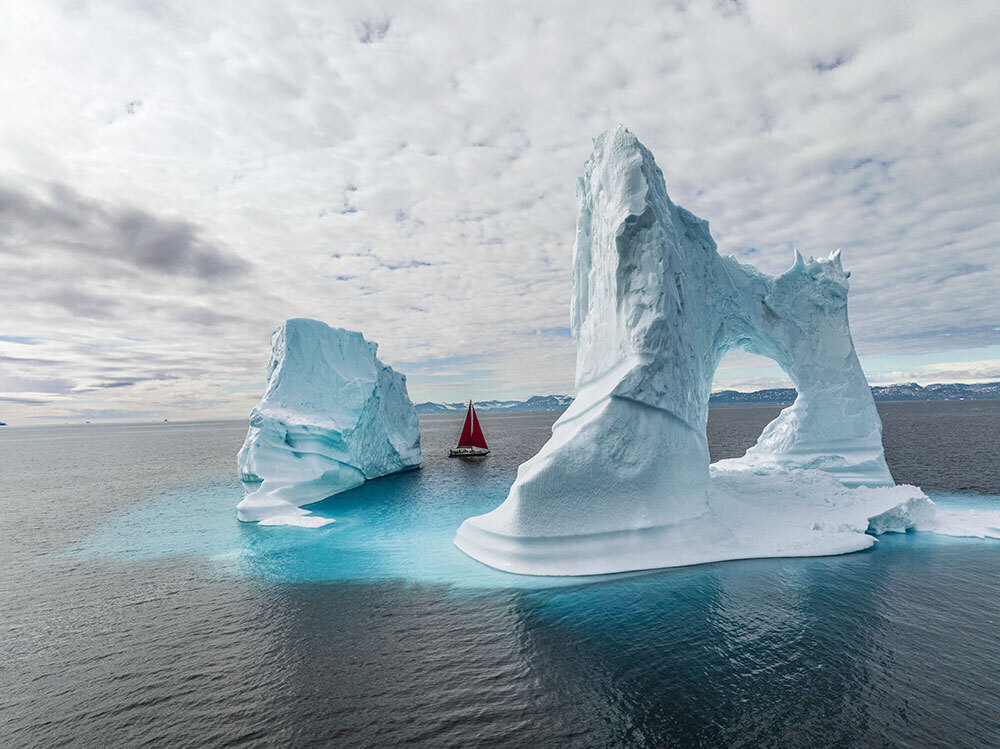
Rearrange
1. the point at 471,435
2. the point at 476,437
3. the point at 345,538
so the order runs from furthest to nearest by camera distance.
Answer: the point at 476,437
the point at 471,435
the point at 345,538

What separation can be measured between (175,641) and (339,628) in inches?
132

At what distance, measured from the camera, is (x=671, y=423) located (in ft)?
52.0

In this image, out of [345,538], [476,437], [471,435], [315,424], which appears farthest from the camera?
[476,437]

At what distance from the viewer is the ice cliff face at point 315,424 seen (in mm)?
25734

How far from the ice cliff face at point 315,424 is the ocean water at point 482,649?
796 cm

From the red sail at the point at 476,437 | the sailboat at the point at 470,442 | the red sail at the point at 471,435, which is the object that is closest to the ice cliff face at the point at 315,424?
the sailboat at the point at 470,442

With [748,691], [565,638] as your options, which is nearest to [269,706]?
[565,638]

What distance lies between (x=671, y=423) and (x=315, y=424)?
2029 centimetres

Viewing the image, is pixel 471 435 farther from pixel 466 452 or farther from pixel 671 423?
pixel 671 423

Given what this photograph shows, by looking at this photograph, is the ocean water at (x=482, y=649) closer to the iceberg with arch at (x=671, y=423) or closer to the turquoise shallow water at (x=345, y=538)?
the turquoise shallow water at (x=345, y=538)

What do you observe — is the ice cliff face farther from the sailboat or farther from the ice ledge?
the sailboat

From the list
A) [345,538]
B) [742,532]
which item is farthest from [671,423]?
[345,538]

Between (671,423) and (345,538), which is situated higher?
(671,423)

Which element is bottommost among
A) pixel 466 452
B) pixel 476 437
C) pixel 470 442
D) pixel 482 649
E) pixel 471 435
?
pixel 466 452
